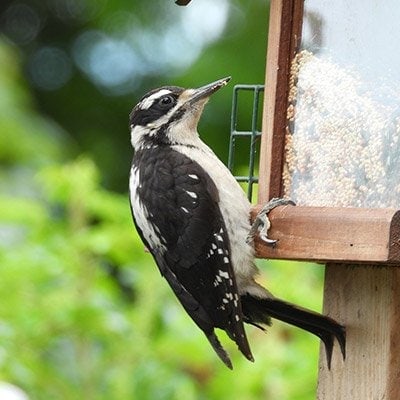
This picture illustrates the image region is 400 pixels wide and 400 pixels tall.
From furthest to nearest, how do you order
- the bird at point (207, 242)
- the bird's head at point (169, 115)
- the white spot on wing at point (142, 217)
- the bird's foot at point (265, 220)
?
the bird's head at point (169, 115) → the white spot on wing at point (142, 217) → the bird at point (207, 242) → the bird's foot at point (265, 220)

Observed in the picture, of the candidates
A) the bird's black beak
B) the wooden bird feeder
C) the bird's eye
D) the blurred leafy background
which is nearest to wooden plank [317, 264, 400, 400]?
the wooden bird feeder

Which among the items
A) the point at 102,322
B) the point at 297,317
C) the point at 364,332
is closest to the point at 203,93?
the point at 297,317

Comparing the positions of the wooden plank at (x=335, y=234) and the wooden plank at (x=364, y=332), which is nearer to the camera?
the wooden plank at (x=335, y=234)

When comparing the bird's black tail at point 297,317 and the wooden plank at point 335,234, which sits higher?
the wooden plank at point 335,234

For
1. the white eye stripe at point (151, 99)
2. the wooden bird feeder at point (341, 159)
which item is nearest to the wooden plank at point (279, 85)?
the wooden bird feeder at point (341, 159)

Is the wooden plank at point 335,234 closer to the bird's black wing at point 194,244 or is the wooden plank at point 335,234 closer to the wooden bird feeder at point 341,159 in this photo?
the wooden bird feeder at point 341,159

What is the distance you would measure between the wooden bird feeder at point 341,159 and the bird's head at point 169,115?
32 cm

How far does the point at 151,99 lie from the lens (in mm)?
Result: 4051

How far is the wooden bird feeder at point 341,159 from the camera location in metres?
3.38

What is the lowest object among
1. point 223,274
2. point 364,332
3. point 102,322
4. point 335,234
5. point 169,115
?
point 102,322

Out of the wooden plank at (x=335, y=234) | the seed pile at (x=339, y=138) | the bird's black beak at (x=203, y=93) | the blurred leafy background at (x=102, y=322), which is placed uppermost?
the bird's black beak at (x=203, y=93)

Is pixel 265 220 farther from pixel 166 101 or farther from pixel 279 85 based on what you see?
pixel 166 101

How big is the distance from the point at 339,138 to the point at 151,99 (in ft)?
2.40

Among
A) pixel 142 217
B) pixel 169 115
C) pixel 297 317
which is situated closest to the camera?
pixel 297 317
